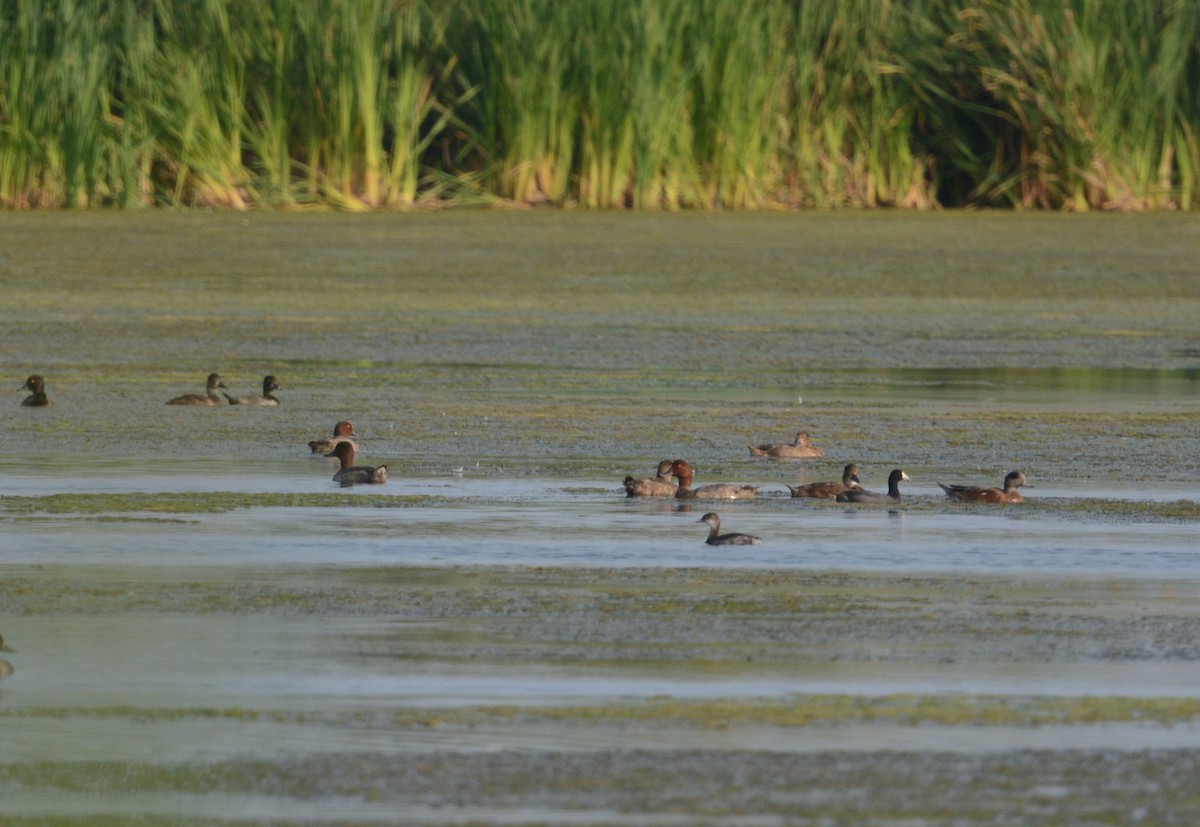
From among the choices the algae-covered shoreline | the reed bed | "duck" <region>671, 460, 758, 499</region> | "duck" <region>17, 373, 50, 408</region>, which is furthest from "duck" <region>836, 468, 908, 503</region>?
the reed bed

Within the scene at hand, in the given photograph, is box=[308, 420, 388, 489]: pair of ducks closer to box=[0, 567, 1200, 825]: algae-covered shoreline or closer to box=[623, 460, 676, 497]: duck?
box=[623, 460, 676, 497]: duck

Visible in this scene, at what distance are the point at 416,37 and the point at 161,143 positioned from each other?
255cm

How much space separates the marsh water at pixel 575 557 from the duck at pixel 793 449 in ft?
0.16

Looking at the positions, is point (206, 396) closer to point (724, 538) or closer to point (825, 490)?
point (825, 490)

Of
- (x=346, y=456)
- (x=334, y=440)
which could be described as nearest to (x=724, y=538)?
(x=346, y=456)

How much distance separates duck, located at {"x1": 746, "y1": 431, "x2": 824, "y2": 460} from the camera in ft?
33.0

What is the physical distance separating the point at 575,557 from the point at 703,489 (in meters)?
1.38

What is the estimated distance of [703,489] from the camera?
9.07 metres

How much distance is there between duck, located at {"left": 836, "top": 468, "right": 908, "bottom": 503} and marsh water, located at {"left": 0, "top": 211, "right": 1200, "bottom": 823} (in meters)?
0.08

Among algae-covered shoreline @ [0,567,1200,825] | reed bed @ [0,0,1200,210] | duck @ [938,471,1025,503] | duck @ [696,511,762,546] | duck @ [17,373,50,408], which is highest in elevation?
reed bed @ [0,0,1200,210]

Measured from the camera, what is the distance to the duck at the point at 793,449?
33.0ft

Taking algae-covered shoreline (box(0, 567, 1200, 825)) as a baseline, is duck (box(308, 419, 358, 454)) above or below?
above

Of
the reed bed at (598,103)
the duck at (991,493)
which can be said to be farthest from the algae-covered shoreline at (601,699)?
the reed bed at (598,103)

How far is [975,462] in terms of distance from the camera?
33.4ft
